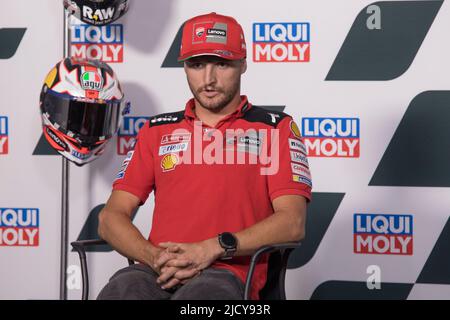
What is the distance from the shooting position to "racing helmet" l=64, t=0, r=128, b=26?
123 inches

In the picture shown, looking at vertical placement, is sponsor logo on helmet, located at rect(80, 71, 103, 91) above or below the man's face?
above

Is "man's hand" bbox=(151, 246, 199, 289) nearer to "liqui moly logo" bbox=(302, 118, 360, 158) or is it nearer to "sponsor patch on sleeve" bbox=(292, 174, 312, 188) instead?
"sponsor patch on sleeve" bbox=(292, 174, 312, 188)

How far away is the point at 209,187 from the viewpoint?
7.80 ft

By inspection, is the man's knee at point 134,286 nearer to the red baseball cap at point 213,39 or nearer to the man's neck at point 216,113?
the man's neck at point 216,113

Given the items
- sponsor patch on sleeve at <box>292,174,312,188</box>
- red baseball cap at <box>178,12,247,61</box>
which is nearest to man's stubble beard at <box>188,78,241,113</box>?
red baseball cap at <box>178,12,247,61</box>

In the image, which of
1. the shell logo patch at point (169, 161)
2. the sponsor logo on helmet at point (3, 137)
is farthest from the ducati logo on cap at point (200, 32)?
the sponsor logo on helmet at point (3, 137)

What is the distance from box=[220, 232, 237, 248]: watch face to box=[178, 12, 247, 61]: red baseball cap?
570mm

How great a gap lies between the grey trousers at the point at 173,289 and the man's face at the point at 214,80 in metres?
0.56

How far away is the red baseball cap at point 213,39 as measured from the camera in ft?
8.09

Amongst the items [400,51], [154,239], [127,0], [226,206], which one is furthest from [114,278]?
[400,51]

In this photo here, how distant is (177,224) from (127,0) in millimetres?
1210

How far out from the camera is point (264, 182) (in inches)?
96.2

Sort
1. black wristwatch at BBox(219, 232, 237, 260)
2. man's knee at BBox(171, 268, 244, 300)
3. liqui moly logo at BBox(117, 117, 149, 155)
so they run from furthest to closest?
liqui moly logo at BBox(117, 117, 149, 155)
black wristwatch at BBox(219, 232, 237, 260)
man's knee at BBox(171, 268, 244, 300)
